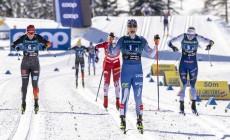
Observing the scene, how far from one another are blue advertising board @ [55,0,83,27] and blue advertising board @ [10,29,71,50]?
5.48 meters

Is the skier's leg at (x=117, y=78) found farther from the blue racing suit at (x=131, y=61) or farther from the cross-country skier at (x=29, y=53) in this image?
the blue racing suit at (x=131, y=61)

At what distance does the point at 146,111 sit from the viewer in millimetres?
12641

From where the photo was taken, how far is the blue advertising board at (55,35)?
38.1 meters

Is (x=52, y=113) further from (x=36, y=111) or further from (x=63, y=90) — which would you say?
(x=63, y=90)

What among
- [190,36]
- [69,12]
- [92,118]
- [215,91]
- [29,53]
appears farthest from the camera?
[69,12]

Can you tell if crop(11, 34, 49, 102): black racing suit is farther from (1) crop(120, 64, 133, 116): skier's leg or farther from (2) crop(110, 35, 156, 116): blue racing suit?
(1) crop(120, 64, 133, 116): skier's leg

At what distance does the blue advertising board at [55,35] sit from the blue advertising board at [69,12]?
18.0 ft

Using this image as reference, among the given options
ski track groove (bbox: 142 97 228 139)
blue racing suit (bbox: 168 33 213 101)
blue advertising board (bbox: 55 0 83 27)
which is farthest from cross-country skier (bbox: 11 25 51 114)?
blue advertising board (bbox: 55 0 83 27)

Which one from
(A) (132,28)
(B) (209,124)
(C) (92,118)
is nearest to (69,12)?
(C) (92,118)

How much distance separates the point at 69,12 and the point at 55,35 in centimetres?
582

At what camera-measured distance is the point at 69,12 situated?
1714 inches

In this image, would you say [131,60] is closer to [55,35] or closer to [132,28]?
[132,28]

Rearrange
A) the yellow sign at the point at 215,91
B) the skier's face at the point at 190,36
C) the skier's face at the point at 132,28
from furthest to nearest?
the yellow sign at the point at 215,91, the skier's face at the point at 190,36, the skier's face at the point at 132,28

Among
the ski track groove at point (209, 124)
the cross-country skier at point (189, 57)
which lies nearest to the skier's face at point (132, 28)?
the ski track groove at point (209, 124)
